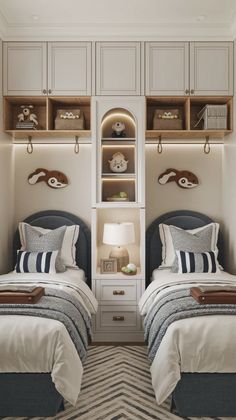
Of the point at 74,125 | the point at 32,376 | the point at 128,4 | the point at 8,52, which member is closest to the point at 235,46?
the point at 128,4

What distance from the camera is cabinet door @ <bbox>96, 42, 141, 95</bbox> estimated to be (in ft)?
13.1

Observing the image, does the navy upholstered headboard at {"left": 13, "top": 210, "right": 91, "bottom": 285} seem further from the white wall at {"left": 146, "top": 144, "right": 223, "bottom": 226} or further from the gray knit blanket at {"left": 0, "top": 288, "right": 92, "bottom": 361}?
Answer: the gray knit blanket at {"left": 0, "top": 288, "right": 92, "bottom": 361}

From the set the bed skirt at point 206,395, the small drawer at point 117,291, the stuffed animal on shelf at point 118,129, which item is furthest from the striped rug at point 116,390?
the stuffed animal on shelf at point 118,129

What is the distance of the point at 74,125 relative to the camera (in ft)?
13.5

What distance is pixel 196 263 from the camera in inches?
150

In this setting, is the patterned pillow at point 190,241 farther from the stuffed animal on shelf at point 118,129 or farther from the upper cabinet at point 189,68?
the upper cabinet at point 189,68

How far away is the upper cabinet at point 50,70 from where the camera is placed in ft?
13.1

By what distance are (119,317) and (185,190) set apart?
4.63ft

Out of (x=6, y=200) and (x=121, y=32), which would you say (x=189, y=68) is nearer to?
(x=121, y=32)

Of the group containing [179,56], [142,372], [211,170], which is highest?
[179,56]

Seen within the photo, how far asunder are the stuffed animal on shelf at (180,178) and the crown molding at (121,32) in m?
1.24

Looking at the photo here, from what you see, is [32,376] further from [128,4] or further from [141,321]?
[128,4]

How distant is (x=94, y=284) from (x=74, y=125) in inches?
58.8

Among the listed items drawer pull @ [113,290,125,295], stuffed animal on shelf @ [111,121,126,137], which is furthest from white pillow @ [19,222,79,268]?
stuffed animal on shelf @ [111,121,126,137]
